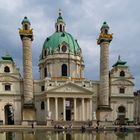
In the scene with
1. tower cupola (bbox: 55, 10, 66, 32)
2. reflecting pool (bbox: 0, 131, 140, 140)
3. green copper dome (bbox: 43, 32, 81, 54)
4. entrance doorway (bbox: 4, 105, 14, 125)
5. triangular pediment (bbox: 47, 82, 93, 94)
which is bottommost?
entrance doorway (bbox: 4, 105, 14, 125)

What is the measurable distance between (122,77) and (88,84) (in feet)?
28.2

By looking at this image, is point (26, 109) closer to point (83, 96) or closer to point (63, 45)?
point (83, 96)

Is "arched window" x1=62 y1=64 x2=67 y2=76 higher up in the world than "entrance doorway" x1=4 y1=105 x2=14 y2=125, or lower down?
higher up

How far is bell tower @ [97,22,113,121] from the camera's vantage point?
72.2 metres

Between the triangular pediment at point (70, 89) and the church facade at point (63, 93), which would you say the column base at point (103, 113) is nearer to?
the church facade at point (63, 93)

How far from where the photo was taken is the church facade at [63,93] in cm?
7125

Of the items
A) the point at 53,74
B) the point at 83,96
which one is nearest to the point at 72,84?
the point at 83,96

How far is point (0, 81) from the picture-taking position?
238ft

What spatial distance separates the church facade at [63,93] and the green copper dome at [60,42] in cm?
681

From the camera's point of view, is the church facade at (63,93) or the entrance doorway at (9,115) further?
the entrance doorway at (9,115)

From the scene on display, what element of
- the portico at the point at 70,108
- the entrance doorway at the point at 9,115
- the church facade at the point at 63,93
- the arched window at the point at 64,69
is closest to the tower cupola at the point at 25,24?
the church facade at the point at 63,93

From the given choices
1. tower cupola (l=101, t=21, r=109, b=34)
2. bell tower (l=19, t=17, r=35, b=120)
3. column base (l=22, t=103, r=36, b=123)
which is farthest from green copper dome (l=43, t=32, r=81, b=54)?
column base (l=22, t=103, r=36, b=123)

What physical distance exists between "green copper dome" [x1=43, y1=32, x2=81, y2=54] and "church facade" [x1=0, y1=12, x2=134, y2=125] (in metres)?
6.81

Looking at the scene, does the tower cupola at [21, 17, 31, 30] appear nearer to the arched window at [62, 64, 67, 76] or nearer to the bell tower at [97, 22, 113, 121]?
the arched window at [62, 64, 67, 76]
